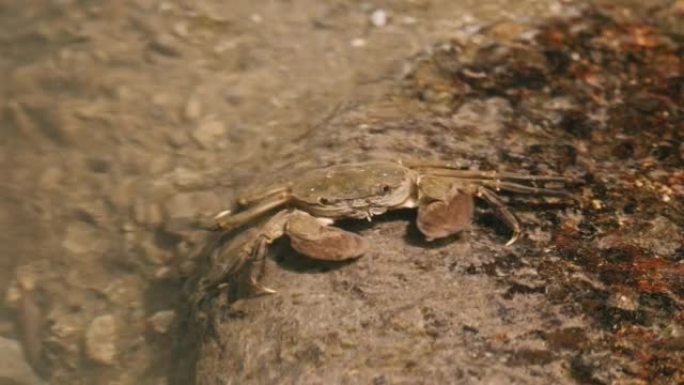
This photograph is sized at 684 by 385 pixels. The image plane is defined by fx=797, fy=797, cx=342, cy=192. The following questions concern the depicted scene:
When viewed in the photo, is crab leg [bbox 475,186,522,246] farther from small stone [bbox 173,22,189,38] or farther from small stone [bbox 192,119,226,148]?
small stone [bbox 173,22,189,38]

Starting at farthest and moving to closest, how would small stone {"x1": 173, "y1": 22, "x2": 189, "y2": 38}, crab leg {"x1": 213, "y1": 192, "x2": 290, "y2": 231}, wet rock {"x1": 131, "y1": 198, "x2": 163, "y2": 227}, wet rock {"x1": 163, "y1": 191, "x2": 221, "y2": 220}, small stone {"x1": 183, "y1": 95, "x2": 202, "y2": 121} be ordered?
1. small stone {"x1": 173, "y1": 22, "x2": 189, "y2": 38}
2. small stone {"x1": 183, "y1": 95, "x2": 202, "y2": 121}
3. wet rock {"x1": 131, "y1": 198, "x2": 163, "y2": 227}
4. wet rock {"x1": 163, "y1": 191, "x2": 221, "y2": 220}
5. crab leg {"x1": 213, "y1": 192, "x2": 290, "y2": 231}

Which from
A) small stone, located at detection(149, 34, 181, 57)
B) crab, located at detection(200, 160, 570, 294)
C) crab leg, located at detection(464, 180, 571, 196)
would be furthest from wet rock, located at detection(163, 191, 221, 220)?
crab leg, located at detection(464, 180, 571, 196)

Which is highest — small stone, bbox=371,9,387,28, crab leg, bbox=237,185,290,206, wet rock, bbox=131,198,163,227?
crab leg, bbox=237,185,290,206

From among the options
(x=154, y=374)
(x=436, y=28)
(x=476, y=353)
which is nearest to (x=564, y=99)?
(x=436, y=28)

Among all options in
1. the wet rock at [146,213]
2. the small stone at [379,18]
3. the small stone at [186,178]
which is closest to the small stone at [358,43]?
the small stone at [379,18]

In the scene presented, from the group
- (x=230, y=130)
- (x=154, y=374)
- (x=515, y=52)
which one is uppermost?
(x=515, y=52)

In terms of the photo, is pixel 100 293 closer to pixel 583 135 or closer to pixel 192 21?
pixel 192 21
